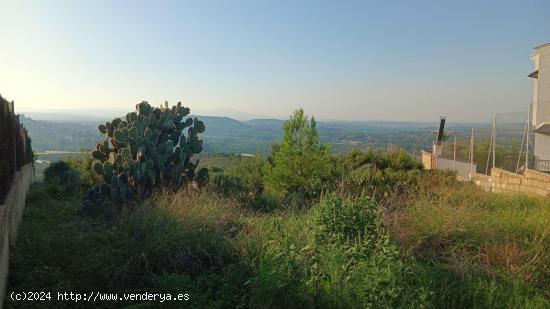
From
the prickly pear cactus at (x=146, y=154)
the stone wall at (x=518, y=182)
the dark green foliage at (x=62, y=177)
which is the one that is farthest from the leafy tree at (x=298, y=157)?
the dark green foliage at (x=62, y=177)

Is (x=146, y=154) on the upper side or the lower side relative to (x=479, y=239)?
upper

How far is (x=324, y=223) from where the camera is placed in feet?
16.6

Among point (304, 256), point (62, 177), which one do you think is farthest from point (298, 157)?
point (304, 256)

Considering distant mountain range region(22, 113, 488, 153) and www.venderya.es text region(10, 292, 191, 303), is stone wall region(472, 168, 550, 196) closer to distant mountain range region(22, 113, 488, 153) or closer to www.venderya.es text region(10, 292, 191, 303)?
distant mountain range region(22, 113, 488, 153)

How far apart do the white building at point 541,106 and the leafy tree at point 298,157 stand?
660cm

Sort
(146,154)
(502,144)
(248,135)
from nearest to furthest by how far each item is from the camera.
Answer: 1. (146,154)
2. (502,144)
3. (248,135)

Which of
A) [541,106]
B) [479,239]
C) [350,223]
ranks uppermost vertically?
[541,106]

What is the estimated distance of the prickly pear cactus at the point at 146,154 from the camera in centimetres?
808

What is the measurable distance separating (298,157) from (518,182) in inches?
263

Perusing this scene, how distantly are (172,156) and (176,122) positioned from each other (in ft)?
3.40

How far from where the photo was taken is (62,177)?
1277cm

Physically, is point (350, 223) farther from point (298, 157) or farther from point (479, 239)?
point (298, 157)

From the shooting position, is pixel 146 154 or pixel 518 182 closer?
pixel 146 154

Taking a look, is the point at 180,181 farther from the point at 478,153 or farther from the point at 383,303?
the point at 478,153
